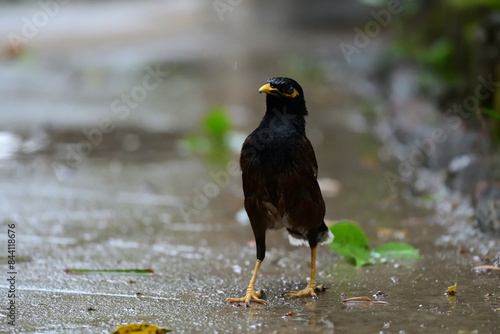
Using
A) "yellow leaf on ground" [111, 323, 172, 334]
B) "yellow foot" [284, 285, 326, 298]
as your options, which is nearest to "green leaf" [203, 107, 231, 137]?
"yellow foot" [284, 285, 326, 298]

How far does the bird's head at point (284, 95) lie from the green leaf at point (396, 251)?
1075mm

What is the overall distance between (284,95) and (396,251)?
1.27 meters

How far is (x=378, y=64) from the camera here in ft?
35.0

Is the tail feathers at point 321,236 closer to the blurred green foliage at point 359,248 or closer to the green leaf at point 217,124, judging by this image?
the blurred green foliage at point 359,248

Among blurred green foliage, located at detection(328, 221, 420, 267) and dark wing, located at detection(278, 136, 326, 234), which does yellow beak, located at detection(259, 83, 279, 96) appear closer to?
dark wing, located at detection(278, 136, 326, 234)

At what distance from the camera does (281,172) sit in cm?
344

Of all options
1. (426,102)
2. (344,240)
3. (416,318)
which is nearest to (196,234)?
(344,240)

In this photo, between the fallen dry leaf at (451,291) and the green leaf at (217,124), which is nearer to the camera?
the fallen dry leaf at (451,291)

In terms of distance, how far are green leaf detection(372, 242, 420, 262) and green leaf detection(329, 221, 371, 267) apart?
0.25 feet

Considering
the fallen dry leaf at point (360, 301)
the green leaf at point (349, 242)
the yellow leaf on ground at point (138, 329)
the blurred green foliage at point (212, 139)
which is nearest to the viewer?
the yellow leaf on ground at point (138, 329)

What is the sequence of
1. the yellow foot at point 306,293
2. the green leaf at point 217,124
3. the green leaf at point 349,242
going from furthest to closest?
the green leaf at point 217,124, the green leaf at point 349,242, the yellow foot at point 306,293

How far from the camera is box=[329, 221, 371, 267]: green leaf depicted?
4039 millimetres

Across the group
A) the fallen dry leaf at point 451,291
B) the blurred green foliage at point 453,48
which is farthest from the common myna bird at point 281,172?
the blurred green foliage at point 453,48

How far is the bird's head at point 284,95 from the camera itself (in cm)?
348
